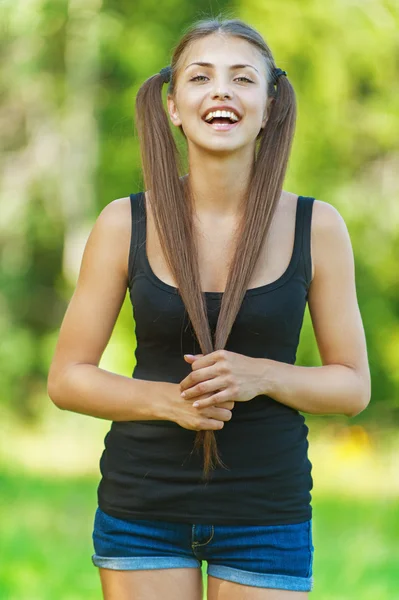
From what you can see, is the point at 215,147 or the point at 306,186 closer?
the point at 215,147

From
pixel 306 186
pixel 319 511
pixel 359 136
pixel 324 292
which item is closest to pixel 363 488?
pixel 319 511

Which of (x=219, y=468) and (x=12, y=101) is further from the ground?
(x=12, y=101)

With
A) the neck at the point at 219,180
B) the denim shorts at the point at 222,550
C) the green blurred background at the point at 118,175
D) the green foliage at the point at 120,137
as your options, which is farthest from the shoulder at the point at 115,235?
the green foliage at the point at 120,137

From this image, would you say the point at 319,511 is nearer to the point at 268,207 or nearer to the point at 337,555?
the point at 337,555

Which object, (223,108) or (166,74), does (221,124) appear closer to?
(223,108)

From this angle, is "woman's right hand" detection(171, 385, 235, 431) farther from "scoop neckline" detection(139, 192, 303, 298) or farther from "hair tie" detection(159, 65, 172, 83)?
"hair tie" detection(159, 65, 172, 83)

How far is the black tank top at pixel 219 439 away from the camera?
1989 mm

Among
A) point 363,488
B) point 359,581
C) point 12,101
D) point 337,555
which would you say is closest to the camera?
point 359,581

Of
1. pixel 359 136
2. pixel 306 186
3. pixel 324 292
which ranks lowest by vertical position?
pixel 324 292

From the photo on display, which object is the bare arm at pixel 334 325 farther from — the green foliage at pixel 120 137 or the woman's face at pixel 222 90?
the green foliage at pixel 120 137

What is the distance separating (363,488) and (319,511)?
1.03 meters

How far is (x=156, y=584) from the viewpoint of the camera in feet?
6.46

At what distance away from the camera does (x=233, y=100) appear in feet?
6.83

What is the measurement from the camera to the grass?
4.42 meters
